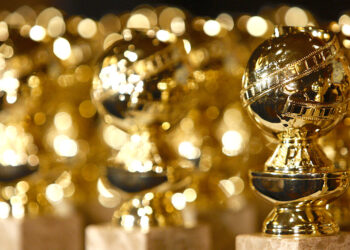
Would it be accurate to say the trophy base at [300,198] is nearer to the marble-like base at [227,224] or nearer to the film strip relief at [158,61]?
the film strip relief at [158,61]

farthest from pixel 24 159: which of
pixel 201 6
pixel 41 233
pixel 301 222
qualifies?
pixel 201 6

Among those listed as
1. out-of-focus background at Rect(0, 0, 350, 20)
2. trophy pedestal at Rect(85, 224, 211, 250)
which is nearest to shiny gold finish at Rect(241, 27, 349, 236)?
trophy pedestal at Rect(85, 224, 211, 250)

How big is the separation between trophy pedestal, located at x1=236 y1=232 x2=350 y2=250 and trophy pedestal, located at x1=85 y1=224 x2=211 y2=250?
10 cm

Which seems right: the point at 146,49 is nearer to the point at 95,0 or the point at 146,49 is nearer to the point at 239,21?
the point at 239,21

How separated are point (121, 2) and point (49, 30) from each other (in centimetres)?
Result: 57

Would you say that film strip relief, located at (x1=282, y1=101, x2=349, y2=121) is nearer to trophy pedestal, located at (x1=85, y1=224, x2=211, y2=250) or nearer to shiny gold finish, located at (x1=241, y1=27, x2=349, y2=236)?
shiny gold finish, located at (x1=241, y1=27, x2=349, y2=236)

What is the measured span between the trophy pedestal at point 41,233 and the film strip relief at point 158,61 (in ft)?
0.85

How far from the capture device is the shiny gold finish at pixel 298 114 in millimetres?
501

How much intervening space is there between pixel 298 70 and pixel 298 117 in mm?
35

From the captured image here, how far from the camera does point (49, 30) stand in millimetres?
978

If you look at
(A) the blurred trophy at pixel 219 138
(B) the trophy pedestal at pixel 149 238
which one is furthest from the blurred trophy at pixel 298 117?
(A) the blurred trophy at pixel 219 138

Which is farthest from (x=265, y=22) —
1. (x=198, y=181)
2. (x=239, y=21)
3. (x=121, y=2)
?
(x=121, y=2)

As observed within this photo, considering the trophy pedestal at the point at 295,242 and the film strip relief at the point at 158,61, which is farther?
the film strip relief at the point at 158,61

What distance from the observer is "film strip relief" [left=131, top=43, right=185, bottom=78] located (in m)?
0.63
